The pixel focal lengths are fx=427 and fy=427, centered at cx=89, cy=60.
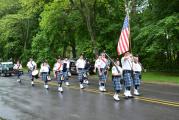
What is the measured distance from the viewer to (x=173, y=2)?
3403cm

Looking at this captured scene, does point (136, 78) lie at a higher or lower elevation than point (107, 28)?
lower

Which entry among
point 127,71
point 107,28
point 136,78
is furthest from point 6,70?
point 127,71

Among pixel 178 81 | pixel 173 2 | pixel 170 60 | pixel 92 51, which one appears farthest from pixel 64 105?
pixel 92 51

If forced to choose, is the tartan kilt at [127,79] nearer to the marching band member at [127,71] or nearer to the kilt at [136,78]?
the marching band member at [127,71]

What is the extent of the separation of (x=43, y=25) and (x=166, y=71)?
50.4 feet

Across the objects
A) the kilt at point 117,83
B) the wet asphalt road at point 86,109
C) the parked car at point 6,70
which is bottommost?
the wet asphalt road at point 86,109

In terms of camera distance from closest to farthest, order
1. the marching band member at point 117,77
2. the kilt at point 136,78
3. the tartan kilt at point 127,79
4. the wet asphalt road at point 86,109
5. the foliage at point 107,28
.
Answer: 1. the wet asphalt road at point 86,109
2. the marching band member at point 117,77
3. the tartan kilt at point 127,79
4. the kilt at point 136,78
5. the foliage at point 107,28

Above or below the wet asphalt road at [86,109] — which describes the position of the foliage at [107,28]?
above

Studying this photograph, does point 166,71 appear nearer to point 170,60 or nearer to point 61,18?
point 170,60

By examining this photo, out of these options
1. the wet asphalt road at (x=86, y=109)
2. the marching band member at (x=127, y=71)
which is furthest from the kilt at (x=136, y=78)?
the marching band member at (x=127, y=71)

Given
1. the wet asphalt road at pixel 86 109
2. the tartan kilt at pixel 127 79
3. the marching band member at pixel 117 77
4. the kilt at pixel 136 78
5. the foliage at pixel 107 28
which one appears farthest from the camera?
the foliage at pixel 107 28

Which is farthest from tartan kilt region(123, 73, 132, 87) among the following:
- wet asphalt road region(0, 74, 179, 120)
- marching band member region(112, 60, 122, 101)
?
wet asphalt road region(0, 74, 179, 120)

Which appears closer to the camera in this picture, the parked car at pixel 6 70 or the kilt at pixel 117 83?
the kilt at pixel 117 83

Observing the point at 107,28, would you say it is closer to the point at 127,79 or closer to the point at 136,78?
the point at 136,78
